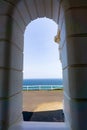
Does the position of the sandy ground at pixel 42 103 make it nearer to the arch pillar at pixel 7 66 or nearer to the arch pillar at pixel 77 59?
the arch pillar at pixel 7 66

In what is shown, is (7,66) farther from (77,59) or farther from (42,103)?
(42,103)

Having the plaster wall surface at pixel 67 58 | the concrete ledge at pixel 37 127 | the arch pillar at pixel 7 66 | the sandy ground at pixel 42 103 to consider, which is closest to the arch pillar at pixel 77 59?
the plaster wall surface at pixel 67 58

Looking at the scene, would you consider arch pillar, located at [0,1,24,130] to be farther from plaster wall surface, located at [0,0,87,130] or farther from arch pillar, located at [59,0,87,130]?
arch pillar, located at [59,0,87,130]

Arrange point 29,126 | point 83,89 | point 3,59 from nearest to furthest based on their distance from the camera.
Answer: point 83,89 < point 3,59 < point 29,126

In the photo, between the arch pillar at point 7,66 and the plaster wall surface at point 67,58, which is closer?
the plaster wall surface at point 67,58

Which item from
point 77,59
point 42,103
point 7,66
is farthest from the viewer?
point 42,103

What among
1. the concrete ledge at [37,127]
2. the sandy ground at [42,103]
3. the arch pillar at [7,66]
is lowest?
the sandy ground at [42,103]

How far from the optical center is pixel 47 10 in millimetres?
1585

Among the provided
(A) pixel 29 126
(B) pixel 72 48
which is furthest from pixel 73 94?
A: (A) pixel 29 126

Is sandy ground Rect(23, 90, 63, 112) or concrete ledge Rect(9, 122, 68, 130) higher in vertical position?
concrete ledge Rect(9, 122, 68, 130)

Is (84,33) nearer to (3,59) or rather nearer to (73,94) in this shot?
(73,94)

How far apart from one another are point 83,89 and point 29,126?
0.62 meters

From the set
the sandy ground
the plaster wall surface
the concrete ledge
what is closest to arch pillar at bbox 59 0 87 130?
the plaster wall surface

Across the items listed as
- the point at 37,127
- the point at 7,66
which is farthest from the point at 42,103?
the point at 7,66
